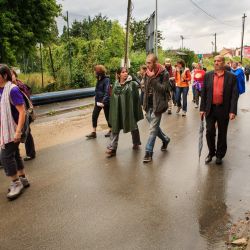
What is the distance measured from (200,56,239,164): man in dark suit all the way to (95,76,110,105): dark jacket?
2713 mm

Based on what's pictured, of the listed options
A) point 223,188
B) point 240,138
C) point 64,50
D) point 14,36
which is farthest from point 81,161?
point 64,50

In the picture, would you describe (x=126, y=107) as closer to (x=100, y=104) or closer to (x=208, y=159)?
(x=100, y=104)

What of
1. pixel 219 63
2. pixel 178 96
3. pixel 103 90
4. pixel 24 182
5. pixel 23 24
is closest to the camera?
pixel 24 182

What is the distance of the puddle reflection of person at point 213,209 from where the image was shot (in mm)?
4016

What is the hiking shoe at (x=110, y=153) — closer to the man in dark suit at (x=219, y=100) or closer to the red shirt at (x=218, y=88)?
the man in dark suit at (x=219, y=100)

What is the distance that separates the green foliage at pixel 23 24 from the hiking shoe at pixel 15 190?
1074 cm

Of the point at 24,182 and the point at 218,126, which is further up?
the point at 218,126

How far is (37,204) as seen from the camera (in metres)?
4.96

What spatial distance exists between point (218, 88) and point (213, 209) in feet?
7.60

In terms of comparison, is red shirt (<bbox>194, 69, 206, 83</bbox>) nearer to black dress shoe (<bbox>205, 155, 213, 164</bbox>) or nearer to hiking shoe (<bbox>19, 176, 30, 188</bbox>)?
black dress shoe (<bbox>205, 155, 213, 164</bbox>)

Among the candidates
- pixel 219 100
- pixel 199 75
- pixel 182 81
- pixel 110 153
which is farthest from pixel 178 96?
pixel 219 100

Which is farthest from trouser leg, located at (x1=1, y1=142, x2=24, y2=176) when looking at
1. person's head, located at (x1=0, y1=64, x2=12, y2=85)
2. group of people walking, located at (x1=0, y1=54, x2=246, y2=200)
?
person's head, located at (x1=0, y1=64, x2=12, y2=85)

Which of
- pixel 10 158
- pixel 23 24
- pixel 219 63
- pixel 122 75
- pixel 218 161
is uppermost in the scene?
pixel 23 24

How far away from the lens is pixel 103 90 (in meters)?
8.55
